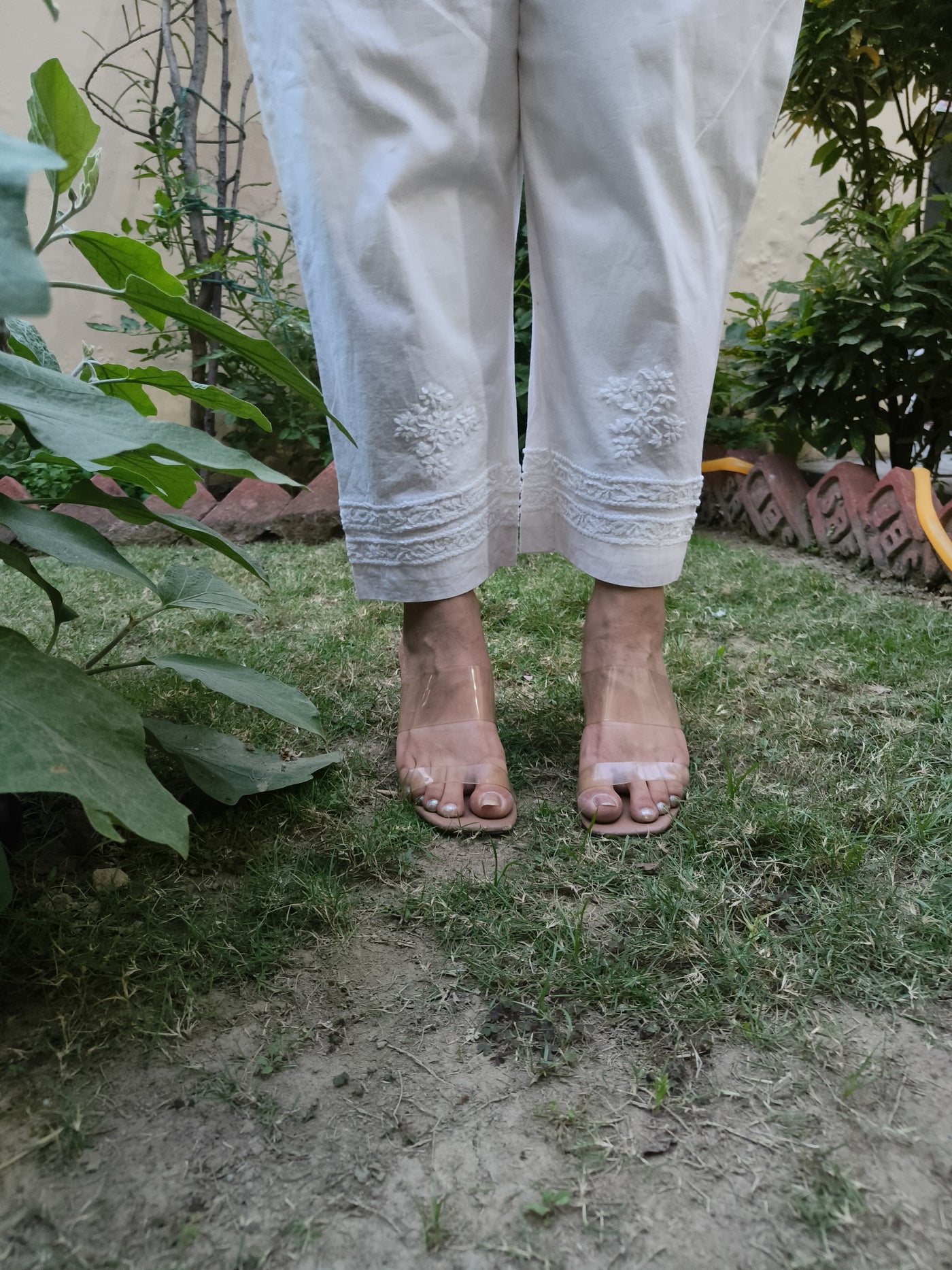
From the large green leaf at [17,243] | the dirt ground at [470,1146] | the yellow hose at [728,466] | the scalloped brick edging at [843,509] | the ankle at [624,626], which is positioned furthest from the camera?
the yellow hose at [728,466]

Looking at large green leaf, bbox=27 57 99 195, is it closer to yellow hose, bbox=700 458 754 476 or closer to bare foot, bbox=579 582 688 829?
bare foot, bbox=579 582 688 829

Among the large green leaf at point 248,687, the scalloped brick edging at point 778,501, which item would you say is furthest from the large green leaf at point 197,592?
the scalloped brick edging at point 778,501

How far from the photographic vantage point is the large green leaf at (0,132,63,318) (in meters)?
0.38

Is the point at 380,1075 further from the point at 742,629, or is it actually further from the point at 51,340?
the point at 51,340

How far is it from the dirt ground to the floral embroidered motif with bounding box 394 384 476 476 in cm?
58

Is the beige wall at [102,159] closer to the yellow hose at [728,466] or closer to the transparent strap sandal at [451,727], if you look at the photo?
the yellow hose at [728,466]

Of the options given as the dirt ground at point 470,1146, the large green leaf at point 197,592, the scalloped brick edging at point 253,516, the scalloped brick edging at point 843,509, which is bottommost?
the scalloped brick edging at point 253,516

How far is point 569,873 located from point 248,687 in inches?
14.5

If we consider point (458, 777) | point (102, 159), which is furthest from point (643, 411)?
point (102, 159)

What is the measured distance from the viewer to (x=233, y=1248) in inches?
19.8

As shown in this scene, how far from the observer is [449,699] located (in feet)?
3.57

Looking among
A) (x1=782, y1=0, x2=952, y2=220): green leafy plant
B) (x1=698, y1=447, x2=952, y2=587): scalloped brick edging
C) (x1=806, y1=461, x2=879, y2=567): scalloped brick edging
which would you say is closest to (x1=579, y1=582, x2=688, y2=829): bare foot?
(x1=698, y1=447, x2=952, y2=587): scalloped brick edging

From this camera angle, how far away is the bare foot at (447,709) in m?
1.00

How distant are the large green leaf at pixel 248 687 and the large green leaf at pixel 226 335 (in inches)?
12.7
